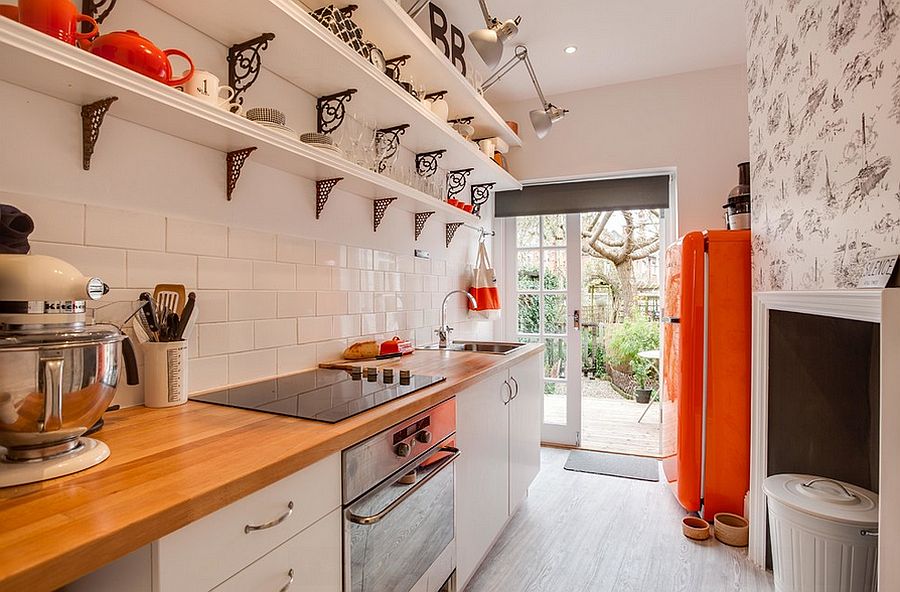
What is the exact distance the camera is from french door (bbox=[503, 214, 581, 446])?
3.67 m

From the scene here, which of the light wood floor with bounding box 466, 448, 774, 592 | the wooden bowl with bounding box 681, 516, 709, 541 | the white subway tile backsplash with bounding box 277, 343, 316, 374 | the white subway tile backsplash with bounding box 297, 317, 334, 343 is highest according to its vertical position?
the white subway tile backsplash with bounding box 297, 317, 334, 343

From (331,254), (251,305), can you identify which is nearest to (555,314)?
(331,254)

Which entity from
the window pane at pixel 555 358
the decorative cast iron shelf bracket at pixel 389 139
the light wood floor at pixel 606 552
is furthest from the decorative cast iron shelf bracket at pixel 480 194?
the light wood floor at pixel 606 552

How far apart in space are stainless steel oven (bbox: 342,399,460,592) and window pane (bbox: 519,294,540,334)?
89.9 inches

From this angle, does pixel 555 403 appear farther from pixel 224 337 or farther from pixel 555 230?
pixel 224 337

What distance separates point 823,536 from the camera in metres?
1.53

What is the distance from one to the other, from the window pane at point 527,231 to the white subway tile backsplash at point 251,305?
99.6 inches

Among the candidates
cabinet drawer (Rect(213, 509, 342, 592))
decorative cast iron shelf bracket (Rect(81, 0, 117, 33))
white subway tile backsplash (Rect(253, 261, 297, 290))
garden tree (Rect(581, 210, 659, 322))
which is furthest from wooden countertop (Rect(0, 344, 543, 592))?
garden tree (Rect(581, 210, 659, 322))

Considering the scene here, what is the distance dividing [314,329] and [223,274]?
477 mm

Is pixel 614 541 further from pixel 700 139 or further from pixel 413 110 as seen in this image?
pixel 700 139

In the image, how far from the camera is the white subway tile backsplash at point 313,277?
1.80 m

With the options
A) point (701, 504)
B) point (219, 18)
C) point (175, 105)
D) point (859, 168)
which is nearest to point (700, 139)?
point (859, 168)

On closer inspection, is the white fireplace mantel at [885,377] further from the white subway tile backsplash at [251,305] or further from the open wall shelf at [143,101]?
the white subway tile backsplash at [251,305]

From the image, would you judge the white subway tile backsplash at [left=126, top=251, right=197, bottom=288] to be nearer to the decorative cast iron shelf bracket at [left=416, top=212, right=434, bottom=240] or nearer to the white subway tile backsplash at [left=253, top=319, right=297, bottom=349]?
the white subway tile backsplash at [left=253, top=319, right=297, bottom=349]
